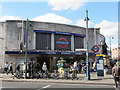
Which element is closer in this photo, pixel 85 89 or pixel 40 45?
pixel 85 89

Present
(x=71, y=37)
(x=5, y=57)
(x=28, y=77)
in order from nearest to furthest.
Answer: (x=28, y=77) → (x=5, y=57) → (x=71, y=37)

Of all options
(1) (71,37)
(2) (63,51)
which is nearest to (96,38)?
(1) (71,37)

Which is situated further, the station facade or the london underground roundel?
the london underground roundel

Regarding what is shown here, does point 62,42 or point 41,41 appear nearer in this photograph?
point 41,41

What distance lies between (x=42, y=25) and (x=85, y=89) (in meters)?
21.3

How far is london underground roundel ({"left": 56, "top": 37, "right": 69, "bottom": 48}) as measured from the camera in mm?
34091

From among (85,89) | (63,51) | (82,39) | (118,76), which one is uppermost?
(82,39)

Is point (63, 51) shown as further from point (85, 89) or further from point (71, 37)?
point (85, 89)

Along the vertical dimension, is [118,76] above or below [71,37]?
below

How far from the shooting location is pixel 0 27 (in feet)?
102

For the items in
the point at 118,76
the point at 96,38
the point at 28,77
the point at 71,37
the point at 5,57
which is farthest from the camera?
the point at 96,38

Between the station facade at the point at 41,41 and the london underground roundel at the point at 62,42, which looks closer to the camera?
the station facade at the point at 41,41

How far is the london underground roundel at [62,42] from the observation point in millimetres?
34091

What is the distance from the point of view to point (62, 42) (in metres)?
34.6
